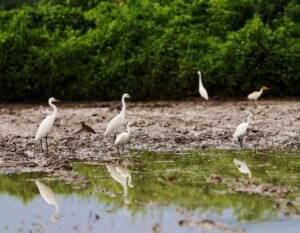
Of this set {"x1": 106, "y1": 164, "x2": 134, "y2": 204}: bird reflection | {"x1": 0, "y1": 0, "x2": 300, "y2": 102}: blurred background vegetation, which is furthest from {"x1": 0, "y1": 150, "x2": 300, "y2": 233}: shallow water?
{"x1": 0, "y1": 0, "x2": 300, "y2": 102}: blurred background vegetation

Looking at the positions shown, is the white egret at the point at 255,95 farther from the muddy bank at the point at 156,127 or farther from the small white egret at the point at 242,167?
the small white egret at the point at 242,167

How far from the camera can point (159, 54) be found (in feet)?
76.8

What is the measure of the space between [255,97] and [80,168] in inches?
344

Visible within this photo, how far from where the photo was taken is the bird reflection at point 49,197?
1050 centimetres

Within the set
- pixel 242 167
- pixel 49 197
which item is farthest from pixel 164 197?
pixel 242 167

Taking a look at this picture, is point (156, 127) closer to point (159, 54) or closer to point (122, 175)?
point (122, 175)

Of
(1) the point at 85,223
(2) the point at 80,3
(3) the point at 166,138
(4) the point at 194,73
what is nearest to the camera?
(1) the point at 85,223

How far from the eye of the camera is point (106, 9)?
1019 inches

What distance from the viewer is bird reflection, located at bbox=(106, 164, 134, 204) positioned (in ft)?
39.8

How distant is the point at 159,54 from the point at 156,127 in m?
5.56

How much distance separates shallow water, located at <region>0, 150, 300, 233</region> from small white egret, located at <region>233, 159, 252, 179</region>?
A: 0.06 meters

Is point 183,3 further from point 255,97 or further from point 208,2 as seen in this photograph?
Answer: point 255,97

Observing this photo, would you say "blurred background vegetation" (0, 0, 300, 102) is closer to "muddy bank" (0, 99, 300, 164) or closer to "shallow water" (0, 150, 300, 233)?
"muddy bank" (0, 99, 300, 164)

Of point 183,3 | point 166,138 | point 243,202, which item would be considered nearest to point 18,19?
point 183,3
